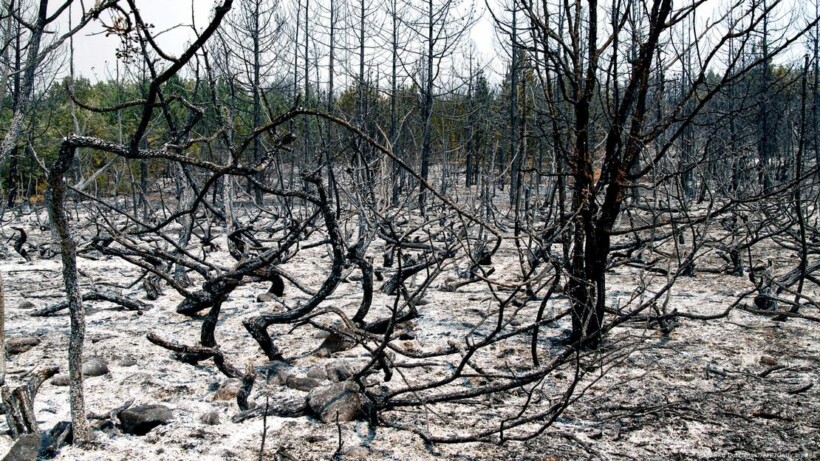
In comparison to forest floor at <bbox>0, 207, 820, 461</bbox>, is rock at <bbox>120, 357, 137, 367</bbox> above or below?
above

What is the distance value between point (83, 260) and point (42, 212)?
11220mm

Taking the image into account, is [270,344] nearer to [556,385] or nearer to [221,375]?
[221,375]

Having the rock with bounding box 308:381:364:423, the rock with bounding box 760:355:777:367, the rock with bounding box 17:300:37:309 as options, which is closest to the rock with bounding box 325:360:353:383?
the rock with bounding box 308:381:364:423

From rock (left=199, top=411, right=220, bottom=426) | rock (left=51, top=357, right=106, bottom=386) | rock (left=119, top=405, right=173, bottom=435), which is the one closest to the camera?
rock (left=119, top=405, right=173, bottom=435)

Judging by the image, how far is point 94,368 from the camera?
3529 mm

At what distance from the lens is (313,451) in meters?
2.66

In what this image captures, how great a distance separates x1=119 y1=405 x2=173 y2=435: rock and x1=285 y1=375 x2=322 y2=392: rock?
693 mm

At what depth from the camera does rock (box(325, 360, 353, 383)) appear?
345 centimetres

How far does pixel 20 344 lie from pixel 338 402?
2.41 meters

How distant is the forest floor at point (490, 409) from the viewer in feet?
8.75

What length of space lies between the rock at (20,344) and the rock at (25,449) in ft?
5.85

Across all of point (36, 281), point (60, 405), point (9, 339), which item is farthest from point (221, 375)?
point (36, 281)

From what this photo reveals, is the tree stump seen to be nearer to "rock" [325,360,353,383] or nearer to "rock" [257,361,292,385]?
"rock" [257,361,292,385]

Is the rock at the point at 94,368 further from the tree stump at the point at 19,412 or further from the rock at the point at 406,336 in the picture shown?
the rock at the point at 406,336
